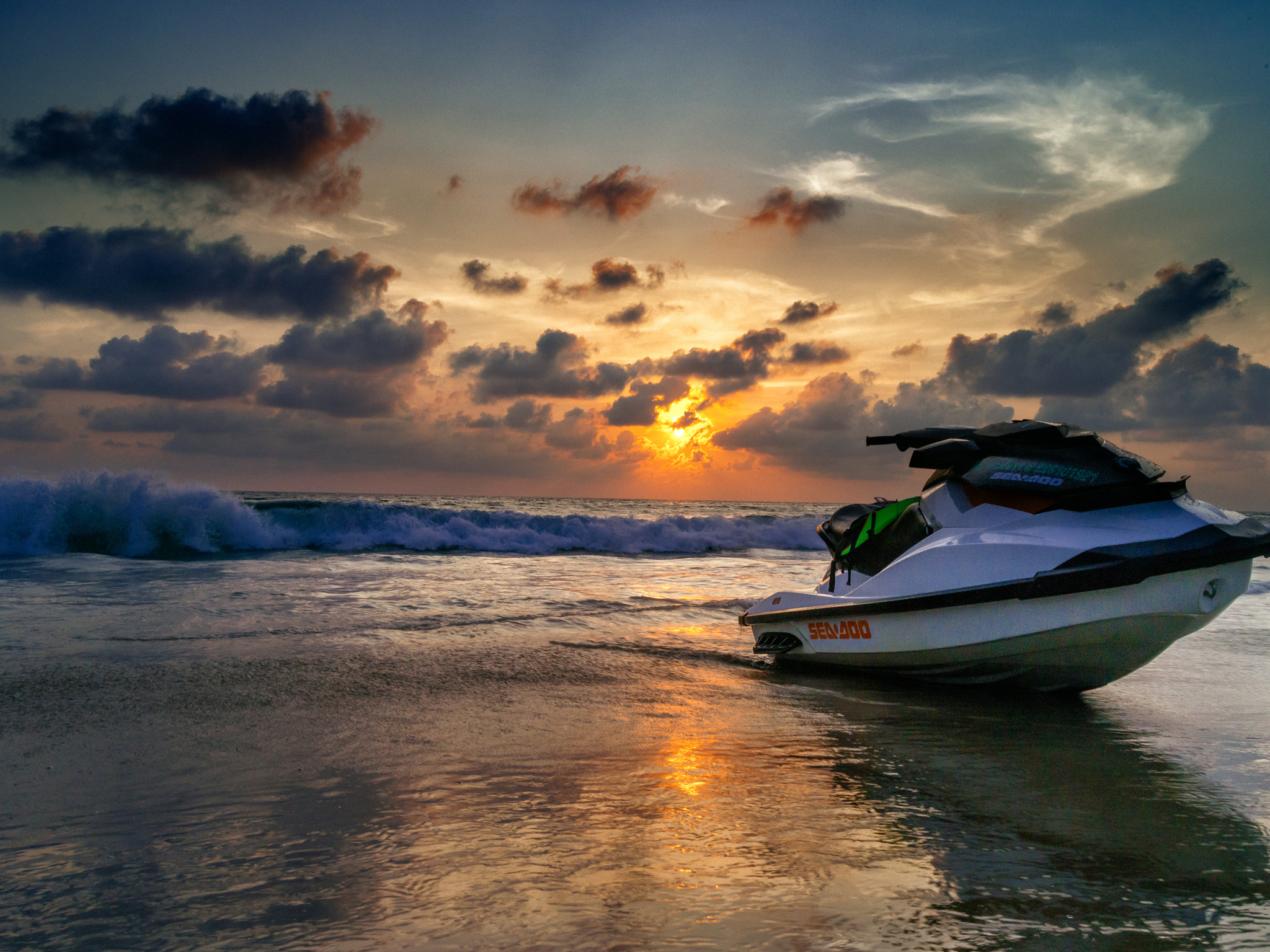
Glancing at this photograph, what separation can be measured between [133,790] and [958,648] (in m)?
4.45

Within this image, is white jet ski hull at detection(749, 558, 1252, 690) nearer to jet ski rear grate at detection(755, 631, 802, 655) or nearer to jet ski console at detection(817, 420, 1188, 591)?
jet ski rear grate at detection(755, 631, 802, 655)

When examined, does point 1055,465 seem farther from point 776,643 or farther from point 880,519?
point 776,643

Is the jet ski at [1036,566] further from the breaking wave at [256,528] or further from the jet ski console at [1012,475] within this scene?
the breaking wave at [256,528]

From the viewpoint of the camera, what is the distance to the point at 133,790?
2879 millimetres

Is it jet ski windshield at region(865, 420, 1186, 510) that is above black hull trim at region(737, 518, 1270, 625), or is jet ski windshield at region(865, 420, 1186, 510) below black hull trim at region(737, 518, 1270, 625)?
above

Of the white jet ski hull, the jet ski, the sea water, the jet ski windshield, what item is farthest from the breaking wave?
the jet ski windshield

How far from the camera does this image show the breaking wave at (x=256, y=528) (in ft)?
51.3

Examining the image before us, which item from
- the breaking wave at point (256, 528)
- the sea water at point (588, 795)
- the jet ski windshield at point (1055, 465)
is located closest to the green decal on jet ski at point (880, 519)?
the jet ski windshield at point (1055, 465)

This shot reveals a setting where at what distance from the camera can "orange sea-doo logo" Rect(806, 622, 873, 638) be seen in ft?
17.6

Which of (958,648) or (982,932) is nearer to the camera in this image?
(982,932)

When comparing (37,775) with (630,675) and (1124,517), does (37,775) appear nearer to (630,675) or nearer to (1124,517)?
(630,675)

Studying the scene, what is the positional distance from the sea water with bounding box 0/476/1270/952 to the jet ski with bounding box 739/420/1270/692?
13.2 inches

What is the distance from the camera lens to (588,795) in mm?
2865

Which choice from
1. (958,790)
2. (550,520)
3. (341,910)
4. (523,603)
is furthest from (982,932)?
(550,520)
